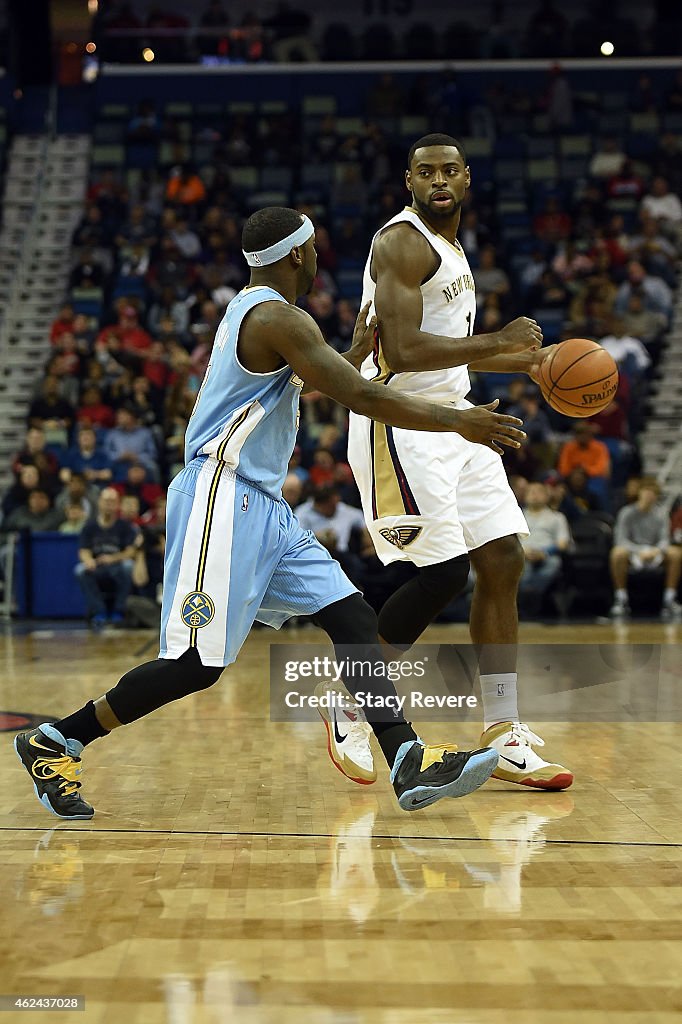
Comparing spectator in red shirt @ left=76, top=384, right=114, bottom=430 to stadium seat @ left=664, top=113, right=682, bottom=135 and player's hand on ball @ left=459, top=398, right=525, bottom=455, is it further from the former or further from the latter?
player's hand on ball @ left=459, top=398, right=525, bottom=455

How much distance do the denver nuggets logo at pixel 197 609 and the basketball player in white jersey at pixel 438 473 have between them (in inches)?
36.3

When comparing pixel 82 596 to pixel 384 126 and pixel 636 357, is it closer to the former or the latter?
pixel 636 357

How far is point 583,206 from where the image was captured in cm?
1559

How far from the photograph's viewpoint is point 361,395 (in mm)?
→ 3514

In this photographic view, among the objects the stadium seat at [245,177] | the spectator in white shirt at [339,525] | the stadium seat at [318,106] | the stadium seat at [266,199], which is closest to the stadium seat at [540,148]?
the stadium seat at [318,106]

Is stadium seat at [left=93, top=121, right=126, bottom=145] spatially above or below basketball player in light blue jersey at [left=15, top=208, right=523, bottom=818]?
above

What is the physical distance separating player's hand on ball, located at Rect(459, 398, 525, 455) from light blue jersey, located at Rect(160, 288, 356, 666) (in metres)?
0.64

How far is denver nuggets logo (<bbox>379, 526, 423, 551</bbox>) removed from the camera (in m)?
4.32

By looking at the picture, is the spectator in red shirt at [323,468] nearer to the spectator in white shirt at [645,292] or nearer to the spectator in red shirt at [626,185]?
the spectator in white shirt at [645,292]

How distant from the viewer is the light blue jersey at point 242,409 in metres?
3.76

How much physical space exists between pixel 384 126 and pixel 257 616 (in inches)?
576

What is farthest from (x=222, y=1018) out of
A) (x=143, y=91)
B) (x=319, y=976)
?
(x=143, y=91)

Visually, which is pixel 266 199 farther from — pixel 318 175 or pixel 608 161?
pixel 608 161

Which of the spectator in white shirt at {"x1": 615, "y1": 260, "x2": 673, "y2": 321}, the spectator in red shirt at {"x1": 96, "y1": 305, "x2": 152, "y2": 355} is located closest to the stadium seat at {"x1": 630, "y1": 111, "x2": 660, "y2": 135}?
the spectator in white shirt at {"x1": 615, "y1": 260, "x2": 673, "y2": 321}
